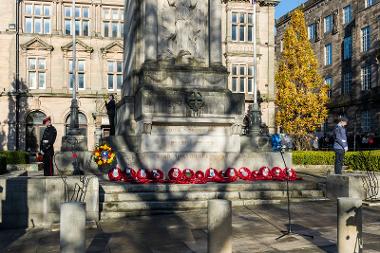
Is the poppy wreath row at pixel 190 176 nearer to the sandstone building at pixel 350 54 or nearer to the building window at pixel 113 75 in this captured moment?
the sandstone building at pixel 350 54

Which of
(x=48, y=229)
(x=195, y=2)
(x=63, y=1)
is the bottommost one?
(x=48, y=229)

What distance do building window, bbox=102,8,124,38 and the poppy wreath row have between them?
112ft

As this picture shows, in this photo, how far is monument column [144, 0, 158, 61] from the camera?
1664 cm

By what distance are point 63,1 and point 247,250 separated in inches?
1667

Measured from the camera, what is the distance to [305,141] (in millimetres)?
43969

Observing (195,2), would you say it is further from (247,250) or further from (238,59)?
(238,59)

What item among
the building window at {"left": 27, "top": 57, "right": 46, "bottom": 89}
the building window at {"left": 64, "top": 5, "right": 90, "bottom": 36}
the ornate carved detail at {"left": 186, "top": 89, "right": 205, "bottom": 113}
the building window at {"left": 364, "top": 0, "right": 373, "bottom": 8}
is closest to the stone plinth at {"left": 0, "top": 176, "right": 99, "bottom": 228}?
the ornate carved detail at {"left": 186, "top": 89, "right": 205, "bottom": 113}

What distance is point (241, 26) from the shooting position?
48.6 meters

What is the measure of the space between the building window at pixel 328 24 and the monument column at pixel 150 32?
145 ft

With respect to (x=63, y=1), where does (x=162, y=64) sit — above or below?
below

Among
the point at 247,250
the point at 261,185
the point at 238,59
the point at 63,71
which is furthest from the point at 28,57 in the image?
the point at 247,250

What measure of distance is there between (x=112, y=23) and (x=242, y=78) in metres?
14.3

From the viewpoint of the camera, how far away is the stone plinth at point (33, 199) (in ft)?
35.0

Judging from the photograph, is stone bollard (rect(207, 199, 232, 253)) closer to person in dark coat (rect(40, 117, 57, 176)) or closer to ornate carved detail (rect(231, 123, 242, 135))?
person in dark coat (rect(40, 117, 57, 176))
